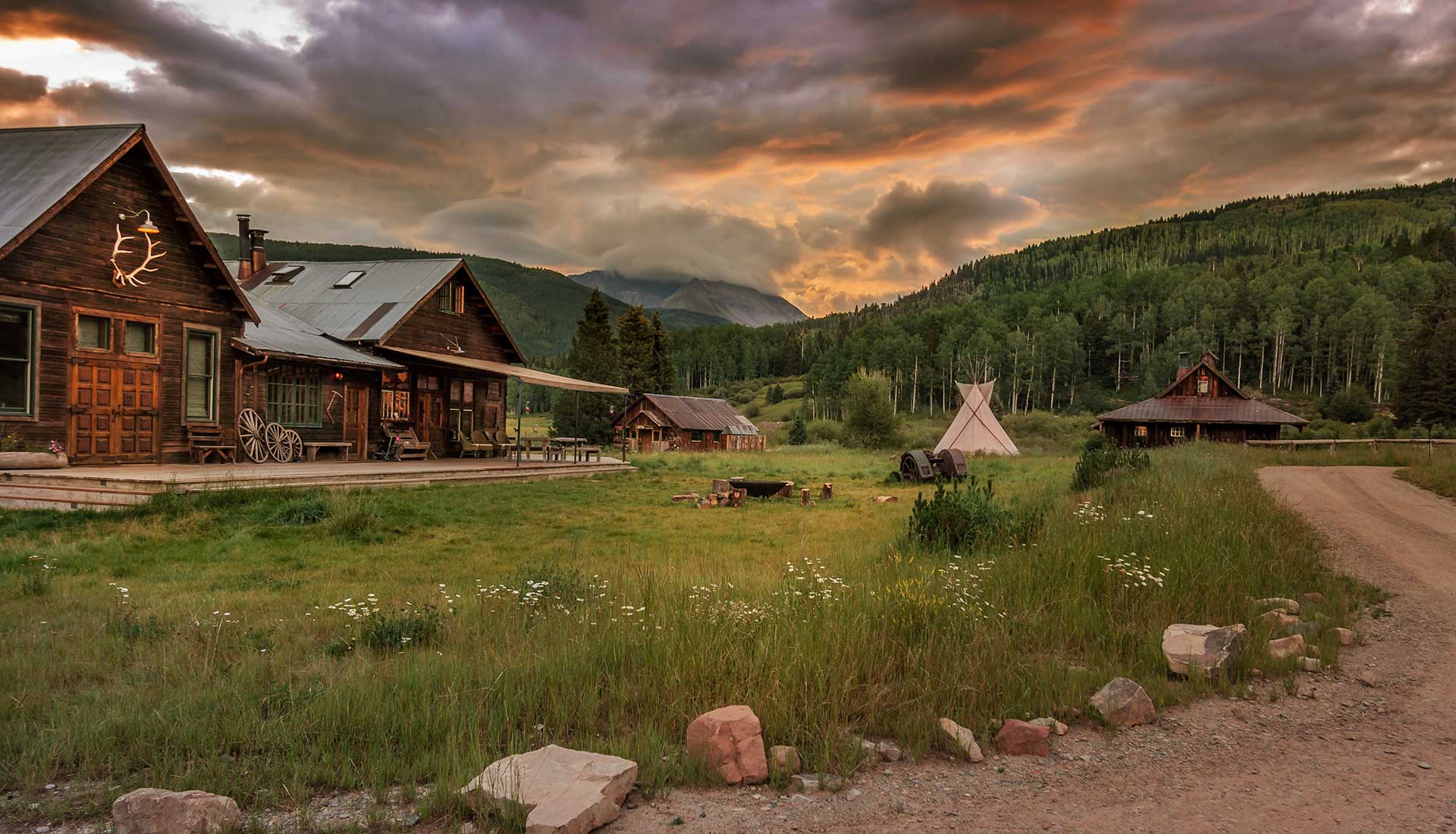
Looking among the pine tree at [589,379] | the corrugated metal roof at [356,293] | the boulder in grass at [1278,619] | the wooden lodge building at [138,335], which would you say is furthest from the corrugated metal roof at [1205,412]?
the boulder in grass at [1278,619]

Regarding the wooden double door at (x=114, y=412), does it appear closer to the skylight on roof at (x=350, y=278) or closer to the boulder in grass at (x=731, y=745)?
the skylight on roof at (x=350, y=278)

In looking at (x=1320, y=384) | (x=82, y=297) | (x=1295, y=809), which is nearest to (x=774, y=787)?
(x=1295, y=809)

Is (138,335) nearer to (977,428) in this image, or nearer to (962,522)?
(962,522)

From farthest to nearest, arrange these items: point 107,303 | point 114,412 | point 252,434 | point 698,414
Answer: point 698,414, point 252,434, point 114,412, point 107,303

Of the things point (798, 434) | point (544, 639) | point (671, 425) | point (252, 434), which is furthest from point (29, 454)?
point (798, 434)

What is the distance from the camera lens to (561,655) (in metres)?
5.03

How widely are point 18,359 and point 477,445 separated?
11.4 meters

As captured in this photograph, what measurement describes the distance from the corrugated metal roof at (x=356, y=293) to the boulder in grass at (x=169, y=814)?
21068 millimetres

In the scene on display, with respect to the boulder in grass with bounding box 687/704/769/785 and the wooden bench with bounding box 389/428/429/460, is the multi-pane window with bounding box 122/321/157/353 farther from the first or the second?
the boulder in grass with bounding box 687/704/769/785

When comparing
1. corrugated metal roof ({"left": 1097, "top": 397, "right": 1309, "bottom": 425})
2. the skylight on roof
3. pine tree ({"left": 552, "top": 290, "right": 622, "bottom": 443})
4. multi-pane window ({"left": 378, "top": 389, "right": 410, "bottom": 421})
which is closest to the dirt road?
multi-pane window ({"left": 378, "top": 389, "right": 410, "bottom": 421})

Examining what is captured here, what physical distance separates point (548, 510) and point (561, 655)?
10.4m

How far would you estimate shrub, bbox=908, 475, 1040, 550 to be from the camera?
9.73 metres

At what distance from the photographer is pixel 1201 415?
44.2 m

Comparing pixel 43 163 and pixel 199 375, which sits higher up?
pixel 43 163
